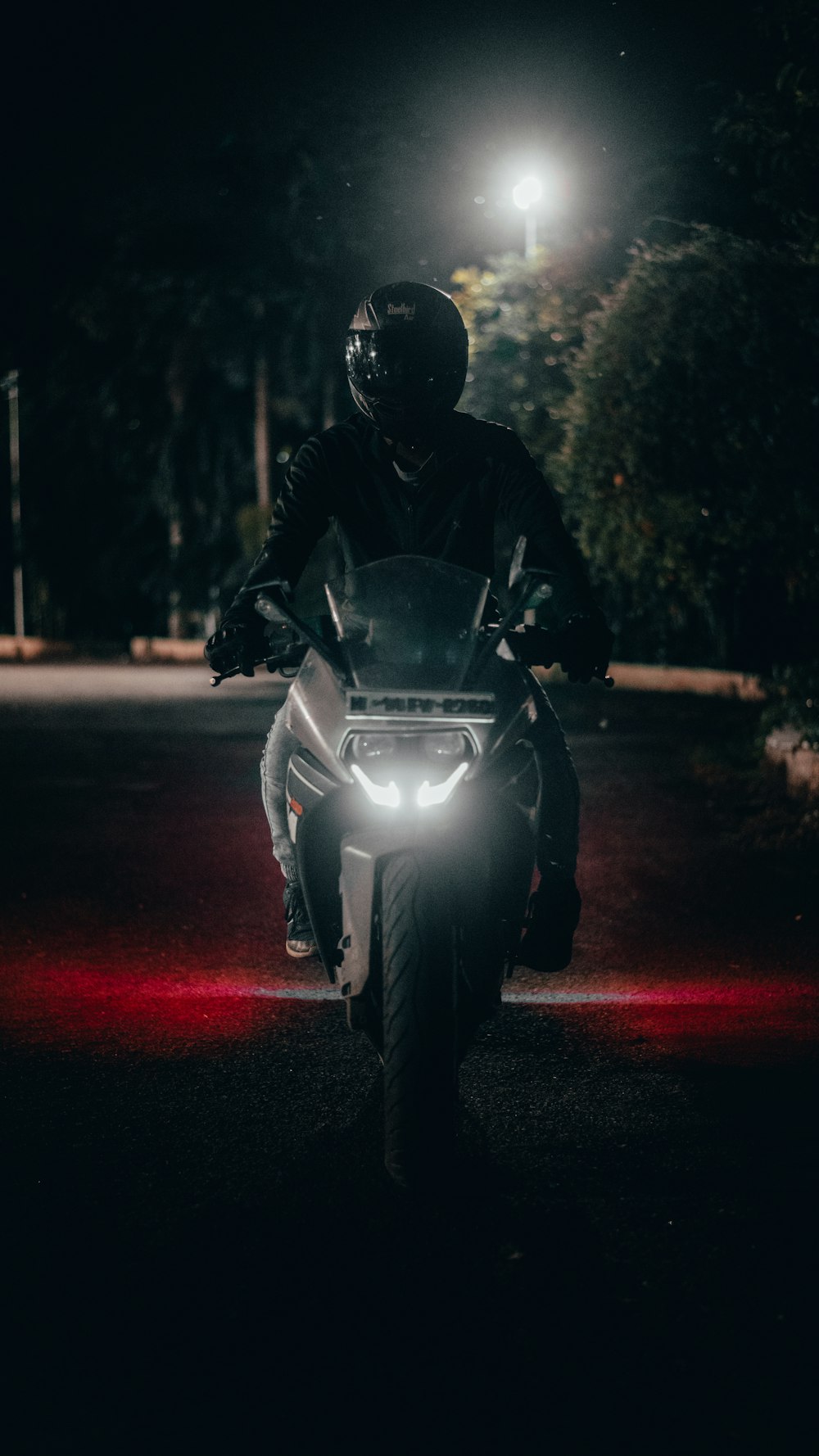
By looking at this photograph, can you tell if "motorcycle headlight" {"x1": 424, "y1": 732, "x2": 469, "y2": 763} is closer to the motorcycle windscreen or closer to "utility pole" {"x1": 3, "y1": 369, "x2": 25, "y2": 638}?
the motorcycle windscreen

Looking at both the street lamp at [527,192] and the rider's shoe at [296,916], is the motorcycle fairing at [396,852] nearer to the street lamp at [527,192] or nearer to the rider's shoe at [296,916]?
the rider's shoe at [296,916]

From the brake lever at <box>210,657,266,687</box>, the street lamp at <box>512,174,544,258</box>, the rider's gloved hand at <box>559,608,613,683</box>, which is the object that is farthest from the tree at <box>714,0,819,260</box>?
the street lamp at <box>512,174,544,258</box>

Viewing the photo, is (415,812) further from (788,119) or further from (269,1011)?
(788,119)

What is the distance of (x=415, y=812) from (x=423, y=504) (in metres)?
1.24

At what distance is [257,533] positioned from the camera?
1398 inches

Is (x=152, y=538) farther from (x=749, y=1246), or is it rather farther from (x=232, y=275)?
(x=749, y=1246)

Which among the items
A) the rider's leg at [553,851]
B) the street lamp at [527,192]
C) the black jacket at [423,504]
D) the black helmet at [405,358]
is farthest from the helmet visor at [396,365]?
the street lamp at [527,192]

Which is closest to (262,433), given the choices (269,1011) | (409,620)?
(269,1011)

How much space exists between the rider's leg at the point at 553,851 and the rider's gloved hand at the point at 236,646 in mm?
843

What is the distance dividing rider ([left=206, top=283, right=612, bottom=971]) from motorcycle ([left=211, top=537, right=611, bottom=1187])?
0.19 metres

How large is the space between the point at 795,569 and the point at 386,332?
7589 millimetres

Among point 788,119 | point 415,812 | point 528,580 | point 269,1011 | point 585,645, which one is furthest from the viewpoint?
point 788,119

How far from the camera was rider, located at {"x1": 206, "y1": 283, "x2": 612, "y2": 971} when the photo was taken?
418cm

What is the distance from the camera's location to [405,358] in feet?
14.1
